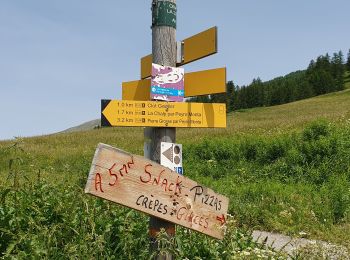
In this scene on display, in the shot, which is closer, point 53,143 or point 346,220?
point 346,220

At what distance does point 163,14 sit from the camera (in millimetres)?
3623

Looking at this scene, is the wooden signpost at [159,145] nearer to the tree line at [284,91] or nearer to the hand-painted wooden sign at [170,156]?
the hand-painted wooden sign at [170,156]

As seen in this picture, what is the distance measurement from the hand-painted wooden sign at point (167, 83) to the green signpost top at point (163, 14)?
1.34ft

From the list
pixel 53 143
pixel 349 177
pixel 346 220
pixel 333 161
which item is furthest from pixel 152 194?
pixel 53 143

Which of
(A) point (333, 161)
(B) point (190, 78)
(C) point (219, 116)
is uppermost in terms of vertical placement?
(B) point (190, 78)

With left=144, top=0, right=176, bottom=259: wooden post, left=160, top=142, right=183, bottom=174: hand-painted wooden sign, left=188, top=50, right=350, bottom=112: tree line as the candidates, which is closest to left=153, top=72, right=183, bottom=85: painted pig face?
left=144, top=0, right=176, bottom=259: wooden post

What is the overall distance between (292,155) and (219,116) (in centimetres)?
767

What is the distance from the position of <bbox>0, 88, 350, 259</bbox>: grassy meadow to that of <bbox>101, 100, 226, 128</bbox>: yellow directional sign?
0.79 meters

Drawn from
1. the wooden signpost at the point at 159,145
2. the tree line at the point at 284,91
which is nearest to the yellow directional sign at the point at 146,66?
the wooden signpost at the point at 159,145

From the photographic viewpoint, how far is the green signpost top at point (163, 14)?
3623 mm

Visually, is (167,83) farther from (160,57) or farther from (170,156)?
(170,156)

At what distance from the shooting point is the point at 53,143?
2750 cm

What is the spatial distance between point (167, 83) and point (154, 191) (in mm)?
1159

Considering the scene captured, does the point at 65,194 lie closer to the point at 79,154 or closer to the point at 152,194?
the point at 152,194
